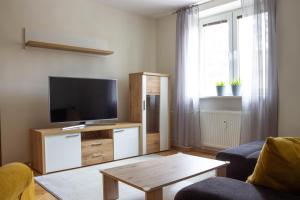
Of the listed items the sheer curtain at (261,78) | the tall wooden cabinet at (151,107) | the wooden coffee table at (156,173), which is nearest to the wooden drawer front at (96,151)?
the tall wooden cabinet at (151,107)

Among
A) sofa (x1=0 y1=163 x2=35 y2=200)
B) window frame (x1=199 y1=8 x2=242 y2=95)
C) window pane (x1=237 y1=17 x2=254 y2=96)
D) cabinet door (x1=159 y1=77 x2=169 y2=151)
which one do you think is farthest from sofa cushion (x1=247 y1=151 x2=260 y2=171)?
cabinet door (x1=159 y1=77 x2=169 y2=151)

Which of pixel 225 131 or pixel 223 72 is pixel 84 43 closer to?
pixel 223 72

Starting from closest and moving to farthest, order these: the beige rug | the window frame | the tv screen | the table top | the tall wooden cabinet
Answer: the table top, the beige rug, the tv screen, the window frame, the tall wooden cabinet

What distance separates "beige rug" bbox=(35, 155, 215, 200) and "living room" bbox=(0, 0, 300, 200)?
0.04ft

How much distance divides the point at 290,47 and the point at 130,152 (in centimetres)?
269

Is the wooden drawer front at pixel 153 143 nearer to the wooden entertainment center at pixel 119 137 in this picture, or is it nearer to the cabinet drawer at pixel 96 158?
the wooden entertainment center at pixel 119 137

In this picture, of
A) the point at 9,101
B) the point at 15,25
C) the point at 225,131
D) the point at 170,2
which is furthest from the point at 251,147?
the point at 15,25

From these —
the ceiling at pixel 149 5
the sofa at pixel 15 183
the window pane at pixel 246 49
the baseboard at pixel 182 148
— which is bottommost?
the baseboard at pixel 182 148

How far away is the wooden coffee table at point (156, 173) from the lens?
6.08ft

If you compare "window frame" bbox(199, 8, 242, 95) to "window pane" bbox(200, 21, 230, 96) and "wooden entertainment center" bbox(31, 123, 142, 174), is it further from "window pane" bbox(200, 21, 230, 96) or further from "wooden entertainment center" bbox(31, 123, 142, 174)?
"wooden entertainment center" bbox(31, 123, 142, 174)

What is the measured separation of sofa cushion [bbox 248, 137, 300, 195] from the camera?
1.39 meters

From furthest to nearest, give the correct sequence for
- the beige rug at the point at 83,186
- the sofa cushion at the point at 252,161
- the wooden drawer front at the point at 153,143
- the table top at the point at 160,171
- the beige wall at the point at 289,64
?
the wooden drawer front at the point at 153,143 → the beige wall at the point at 289,64 → the beige rug at the point at 83,186 → the sofa cushion at the point at 252,161 → the table top at the point at 160,171

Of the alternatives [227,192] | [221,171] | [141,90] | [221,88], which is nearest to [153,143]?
[141,90]

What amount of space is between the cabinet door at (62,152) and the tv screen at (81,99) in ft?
0.95
